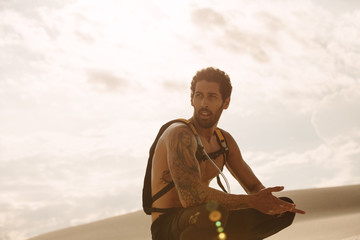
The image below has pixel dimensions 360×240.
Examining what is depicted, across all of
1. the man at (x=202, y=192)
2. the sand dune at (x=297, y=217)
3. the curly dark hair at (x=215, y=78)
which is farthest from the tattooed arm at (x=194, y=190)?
the sand dune at (x=297, y=217)

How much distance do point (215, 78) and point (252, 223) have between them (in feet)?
3.74

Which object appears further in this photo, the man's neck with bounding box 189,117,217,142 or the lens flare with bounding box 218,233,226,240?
the man's neck with bounding box 189,117,217,142

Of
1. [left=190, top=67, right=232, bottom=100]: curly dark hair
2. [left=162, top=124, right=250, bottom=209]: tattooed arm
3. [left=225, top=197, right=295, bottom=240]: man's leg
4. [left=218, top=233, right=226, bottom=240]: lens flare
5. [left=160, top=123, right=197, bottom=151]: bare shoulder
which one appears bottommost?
[left=218, top=233, right=226, bottom=240]: lens flare

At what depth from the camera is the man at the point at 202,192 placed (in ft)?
9.23

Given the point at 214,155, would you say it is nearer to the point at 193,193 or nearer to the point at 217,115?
the point at 217,115

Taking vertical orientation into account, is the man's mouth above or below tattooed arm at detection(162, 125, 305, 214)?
above

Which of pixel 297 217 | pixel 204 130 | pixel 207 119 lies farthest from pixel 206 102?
pixel 297 217

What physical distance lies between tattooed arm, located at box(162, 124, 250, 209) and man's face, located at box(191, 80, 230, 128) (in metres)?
0.33

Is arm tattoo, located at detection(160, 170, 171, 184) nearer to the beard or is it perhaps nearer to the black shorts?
the black shorts

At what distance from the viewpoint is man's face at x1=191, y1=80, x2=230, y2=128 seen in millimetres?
3242

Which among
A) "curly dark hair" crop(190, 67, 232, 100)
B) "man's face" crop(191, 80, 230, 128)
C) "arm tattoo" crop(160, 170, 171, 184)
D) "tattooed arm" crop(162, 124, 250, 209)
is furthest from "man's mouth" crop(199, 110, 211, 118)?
"arm tattoo" crop(160, 170, 171, 184)

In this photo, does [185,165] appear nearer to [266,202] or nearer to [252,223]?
[266,202]

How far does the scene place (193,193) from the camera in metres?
2.84

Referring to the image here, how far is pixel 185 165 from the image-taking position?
2887 mm
